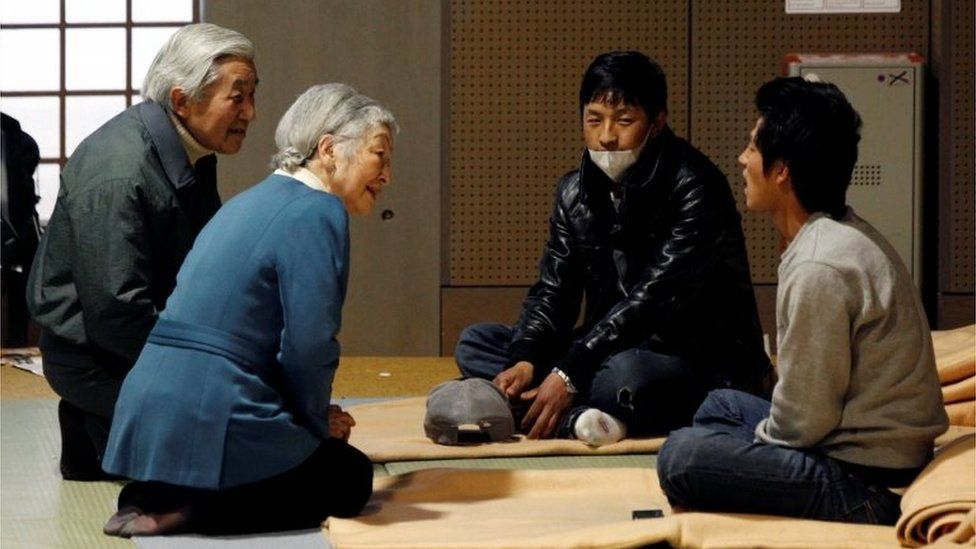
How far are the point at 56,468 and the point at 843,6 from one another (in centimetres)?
400

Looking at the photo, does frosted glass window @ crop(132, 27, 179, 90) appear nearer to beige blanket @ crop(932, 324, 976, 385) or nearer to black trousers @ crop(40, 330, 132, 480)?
black trousers @ crop(40, 330, 132, 480)

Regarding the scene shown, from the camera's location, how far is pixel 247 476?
3.11 meters

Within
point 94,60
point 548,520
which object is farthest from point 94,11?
point 548,520

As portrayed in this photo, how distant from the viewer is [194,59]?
12.2 feet

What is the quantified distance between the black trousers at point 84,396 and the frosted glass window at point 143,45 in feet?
11.1

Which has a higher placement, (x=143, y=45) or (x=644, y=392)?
(x=143, y=45)

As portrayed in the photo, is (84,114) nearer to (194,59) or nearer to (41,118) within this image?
(41,118)

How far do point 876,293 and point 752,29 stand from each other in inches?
150

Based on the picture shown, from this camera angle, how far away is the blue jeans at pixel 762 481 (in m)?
2.97

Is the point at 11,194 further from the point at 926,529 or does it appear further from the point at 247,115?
the point at 926,529

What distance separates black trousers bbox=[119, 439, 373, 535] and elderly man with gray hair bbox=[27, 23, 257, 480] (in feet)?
1.77

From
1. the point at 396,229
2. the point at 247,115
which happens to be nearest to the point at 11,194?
the point at 396,229

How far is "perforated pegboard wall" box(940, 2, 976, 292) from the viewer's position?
21.0 ft

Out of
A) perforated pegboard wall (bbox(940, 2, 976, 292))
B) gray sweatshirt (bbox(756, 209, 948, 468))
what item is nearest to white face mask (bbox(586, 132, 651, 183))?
gray sweatshirt (bbox(756, 209, 948, 468))
